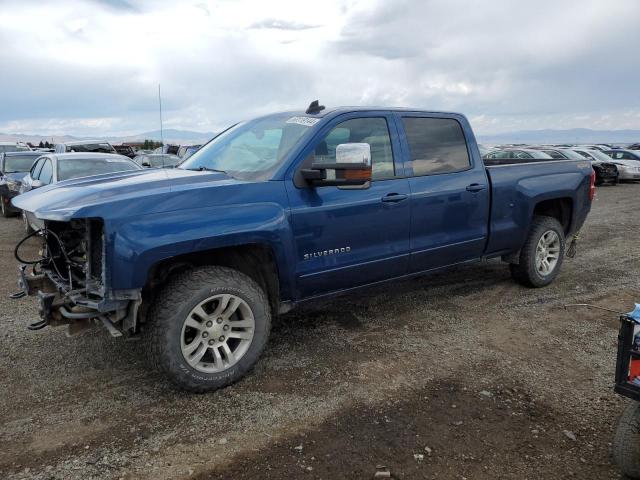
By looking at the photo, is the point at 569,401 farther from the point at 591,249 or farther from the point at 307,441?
the point at 591,249

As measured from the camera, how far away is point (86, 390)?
3.48 meters

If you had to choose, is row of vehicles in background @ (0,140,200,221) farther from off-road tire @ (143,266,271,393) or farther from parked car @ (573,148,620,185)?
parked car @ (573,148,620,185)

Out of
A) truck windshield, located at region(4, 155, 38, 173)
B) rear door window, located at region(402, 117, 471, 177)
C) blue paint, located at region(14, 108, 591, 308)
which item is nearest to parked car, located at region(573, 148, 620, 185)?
blue paint, located at region(14, 108, 591, 308)

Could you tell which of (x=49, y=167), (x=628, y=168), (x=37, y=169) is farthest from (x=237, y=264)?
(x=628, y=168)

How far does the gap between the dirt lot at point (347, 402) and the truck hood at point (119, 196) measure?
1239 millimetres

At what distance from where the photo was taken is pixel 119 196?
3.13 m

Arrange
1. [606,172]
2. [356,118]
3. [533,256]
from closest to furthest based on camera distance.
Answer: [356,118]
[533,256]
[606,172]

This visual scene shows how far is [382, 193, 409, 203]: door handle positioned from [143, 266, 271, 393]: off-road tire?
51.0 inches

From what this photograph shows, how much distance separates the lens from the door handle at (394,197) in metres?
4.10

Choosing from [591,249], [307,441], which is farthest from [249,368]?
[591,249]

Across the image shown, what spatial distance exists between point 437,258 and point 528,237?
143cm

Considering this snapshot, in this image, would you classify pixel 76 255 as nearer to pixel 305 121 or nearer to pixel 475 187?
pixel 305 121

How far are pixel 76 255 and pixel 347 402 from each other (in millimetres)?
2180

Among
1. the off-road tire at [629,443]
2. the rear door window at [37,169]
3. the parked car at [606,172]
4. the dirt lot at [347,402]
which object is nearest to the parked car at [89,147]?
the rear door window at [37,169]
